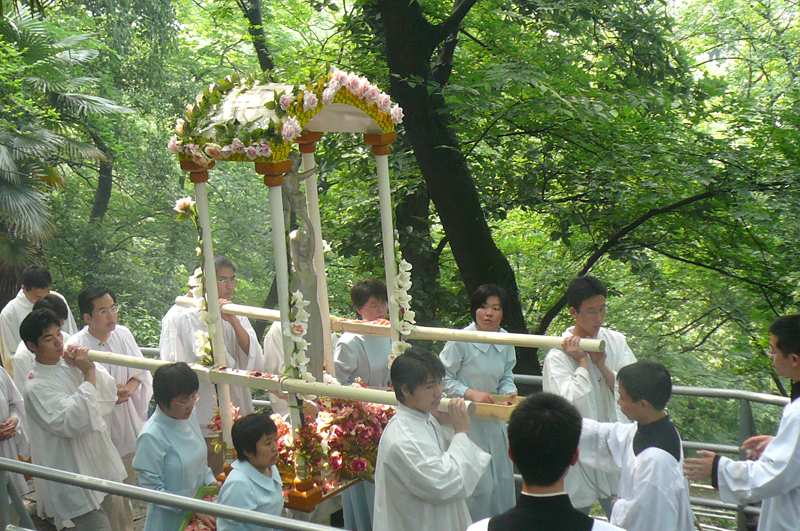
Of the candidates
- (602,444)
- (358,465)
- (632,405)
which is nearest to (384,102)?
(358,465)

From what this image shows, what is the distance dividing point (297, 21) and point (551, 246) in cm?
593

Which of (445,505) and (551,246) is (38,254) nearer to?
(551,246)

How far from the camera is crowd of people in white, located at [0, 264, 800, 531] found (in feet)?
15.6

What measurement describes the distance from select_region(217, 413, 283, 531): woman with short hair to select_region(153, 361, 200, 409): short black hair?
49 cm

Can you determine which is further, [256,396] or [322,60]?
[256,396]

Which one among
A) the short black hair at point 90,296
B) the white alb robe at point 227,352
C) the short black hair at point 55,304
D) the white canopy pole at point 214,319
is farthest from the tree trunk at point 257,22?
the white canopy pole at point 214,319

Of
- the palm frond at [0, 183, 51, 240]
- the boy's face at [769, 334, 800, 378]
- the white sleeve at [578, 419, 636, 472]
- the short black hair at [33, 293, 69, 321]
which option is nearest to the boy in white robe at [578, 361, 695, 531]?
the white sleeve at [578, 419, 636, 472]

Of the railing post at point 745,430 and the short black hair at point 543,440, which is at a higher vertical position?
the short black hair at point 543,440

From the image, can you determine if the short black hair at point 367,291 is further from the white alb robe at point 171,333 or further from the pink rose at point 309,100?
the pink rose at point 309,100

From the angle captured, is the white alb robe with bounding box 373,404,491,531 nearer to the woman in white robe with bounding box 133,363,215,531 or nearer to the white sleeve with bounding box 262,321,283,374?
the woman in white robe with bounding box 133,363,215,531

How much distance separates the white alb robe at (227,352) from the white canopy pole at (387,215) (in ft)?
4.21

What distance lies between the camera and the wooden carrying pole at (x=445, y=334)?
622cm

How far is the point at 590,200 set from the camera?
11.5 metres

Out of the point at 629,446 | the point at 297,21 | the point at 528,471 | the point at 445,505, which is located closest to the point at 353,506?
the point at 445,505
